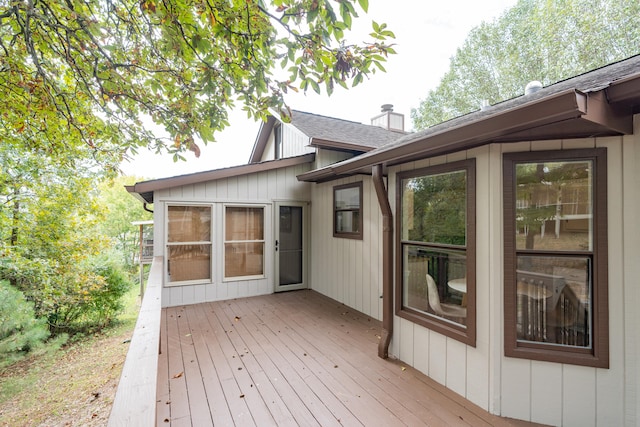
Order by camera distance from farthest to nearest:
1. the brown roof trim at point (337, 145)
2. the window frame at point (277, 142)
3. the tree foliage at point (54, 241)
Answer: the window frame at point (277, 142) → the tree foliage at point (54, 241) → the brown roof trim at point (337, 145)

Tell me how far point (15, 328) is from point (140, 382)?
6272 millimetres

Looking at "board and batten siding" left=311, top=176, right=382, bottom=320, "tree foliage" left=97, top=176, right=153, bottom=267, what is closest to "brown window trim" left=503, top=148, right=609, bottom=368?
"board and batten siding" left=311, top=176, right=382, bottom=320

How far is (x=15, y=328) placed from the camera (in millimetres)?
5230

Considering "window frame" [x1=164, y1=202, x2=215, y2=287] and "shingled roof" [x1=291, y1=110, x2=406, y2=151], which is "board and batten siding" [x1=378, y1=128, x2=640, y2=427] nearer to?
"shingled roof" [x1=291, y1=110, x2=406, y2=151]

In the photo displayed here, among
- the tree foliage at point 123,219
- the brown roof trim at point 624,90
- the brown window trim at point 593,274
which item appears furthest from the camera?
the tree foliage at point 123,219

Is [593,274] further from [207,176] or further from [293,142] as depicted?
[293,142]

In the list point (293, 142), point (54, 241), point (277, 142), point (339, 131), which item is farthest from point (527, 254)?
point (54, 241)

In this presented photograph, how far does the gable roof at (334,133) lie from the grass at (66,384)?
210 inches

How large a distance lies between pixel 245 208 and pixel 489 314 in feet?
→ 15.3

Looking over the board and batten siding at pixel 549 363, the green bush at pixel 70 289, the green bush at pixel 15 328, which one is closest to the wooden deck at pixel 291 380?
the board and batten siding at pixel 549 363

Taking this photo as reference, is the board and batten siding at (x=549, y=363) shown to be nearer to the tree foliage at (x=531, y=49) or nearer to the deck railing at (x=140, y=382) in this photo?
the deck railing at (x=140, y=382)

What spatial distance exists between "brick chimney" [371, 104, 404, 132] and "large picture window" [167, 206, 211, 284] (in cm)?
731

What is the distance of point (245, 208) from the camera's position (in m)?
5.87

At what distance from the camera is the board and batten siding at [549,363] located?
200 centimetres
